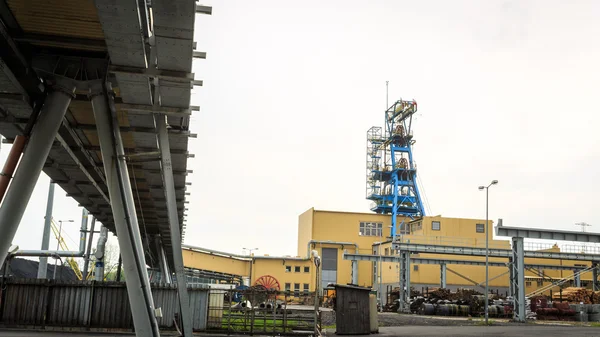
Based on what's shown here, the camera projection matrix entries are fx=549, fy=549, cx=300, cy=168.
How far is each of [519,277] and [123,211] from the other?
34449 millimetres

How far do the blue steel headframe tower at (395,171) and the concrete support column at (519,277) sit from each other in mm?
32574

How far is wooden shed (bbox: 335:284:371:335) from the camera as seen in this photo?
2323 centimetres

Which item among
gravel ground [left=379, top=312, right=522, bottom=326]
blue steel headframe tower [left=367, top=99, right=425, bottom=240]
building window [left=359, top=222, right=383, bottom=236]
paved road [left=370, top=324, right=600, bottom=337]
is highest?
blue steel headframe tower [left=367, top=99, right=425, bottom=240]

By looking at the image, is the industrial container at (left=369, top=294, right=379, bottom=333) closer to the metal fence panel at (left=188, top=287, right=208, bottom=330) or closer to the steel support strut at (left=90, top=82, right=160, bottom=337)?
the metal fence panel at (left=188, top=287, right=208, bottom=330)

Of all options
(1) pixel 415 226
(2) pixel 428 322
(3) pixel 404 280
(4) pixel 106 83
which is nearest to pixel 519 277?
(2) pixel 428 322

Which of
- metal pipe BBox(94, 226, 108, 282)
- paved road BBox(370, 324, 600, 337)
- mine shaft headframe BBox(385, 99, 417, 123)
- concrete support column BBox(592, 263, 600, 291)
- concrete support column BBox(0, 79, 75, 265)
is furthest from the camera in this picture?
mine shaft headframe BBox(385, 99, 417, 123)

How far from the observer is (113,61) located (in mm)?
9102

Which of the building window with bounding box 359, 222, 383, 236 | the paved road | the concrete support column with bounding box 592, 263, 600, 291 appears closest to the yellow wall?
the building window with bounding box 359, 222, 383, 236

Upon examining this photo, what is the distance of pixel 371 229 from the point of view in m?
72.8

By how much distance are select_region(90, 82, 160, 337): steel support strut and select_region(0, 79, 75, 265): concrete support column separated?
0.61 metres

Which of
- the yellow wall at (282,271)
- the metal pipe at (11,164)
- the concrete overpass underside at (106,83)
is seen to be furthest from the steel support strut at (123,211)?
the yellow wall at (282,271)

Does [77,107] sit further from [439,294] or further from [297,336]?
[439,294]

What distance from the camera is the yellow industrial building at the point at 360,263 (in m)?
62.3

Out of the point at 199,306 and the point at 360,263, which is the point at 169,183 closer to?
the point at 199,306
